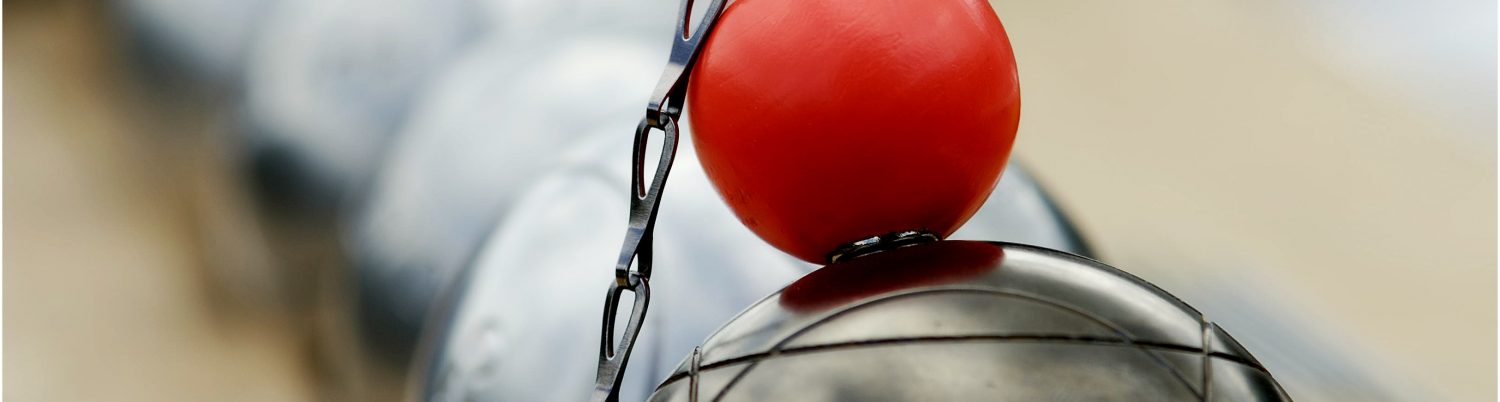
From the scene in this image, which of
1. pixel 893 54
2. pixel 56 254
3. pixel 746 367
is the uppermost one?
pixel 893 54

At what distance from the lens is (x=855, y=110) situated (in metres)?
0.44

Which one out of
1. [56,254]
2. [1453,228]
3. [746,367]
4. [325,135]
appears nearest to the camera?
[746,367]

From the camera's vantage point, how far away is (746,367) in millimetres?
421

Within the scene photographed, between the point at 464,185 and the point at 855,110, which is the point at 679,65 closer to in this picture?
the point at 855,110

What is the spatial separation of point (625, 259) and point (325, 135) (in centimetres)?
67

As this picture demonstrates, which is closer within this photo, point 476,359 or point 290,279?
point 476,359

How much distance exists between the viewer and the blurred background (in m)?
0.79

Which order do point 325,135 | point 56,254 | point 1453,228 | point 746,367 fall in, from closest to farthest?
1. point 746,367
2. point 1453,228
3. point 325,135
4. point 56,254

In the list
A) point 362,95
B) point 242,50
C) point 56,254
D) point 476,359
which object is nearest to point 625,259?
point 476,359

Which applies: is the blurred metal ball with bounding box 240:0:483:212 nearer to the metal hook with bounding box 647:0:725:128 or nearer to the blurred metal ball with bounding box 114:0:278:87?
the blurred metal ball with bounding box 114:0:278:87

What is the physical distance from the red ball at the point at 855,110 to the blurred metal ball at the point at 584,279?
28 cm

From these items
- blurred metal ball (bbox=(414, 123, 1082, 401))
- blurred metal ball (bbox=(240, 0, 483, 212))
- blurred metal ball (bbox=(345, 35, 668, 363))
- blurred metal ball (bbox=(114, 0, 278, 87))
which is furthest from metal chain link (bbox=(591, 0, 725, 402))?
blurred metal ball (bbox=(114, 0, 278, 87))

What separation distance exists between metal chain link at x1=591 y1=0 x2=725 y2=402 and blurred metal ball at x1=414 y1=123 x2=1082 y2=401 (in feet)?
0.76

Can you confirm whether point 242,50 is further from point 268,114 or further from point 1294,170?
point 1294,170
